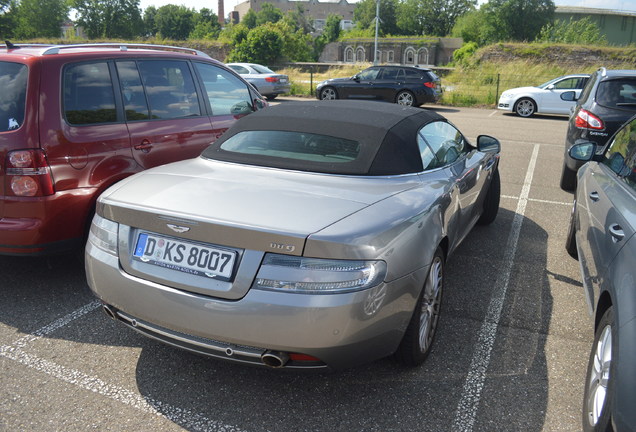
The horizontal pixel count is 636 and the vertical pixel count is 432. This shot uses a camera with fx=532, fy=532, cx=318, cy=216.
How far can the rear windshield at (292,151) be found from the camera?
128 inches

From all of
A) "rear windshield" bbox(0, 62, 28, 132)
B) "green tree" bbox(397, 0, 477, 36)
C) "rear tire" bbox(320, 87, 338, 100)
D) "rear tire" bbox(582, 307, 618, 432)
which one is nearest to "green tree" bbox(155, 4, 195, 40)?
"green tree" bbox(397, 0, 477, 36)

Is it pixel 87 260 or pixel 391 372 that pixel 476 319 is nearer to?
pixel 391 372

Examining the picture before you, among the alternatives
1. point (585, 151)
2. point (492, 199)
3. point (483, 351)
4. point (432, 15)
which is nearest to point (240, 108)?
point (492, 199)

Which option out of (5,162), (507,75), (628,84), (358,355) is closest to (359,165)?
(358,355)

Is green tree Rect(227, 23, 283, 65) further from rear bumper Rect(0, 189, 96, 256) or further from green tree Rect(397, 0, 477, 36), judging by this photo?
green tree Rect(397, 0, 477, 36)

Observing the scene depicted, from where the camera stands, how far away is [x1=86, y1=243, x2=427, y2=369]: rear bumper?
2.32 metres

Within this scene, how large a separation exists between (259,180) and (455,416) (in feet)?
5.33

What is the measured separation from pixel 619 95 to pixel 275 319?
6.57 metres

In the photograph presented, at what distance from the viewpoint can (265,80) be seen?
2200 cm

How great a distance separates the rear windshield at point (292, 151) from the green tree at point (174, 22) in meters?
133

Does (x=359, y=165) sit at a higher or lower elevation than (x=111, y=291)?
higher

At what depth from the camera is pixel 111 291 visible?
2.74 metres

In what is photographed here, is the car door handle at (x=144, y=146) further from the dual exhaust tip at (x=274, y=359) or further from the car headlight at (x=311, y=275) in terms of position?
the dual exhaust tip at (x=274, y=359)

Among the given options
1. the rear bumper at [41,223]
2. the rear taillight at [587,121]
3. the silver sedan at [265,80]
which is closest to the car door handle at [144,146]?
the rear bumper at [41,223]
